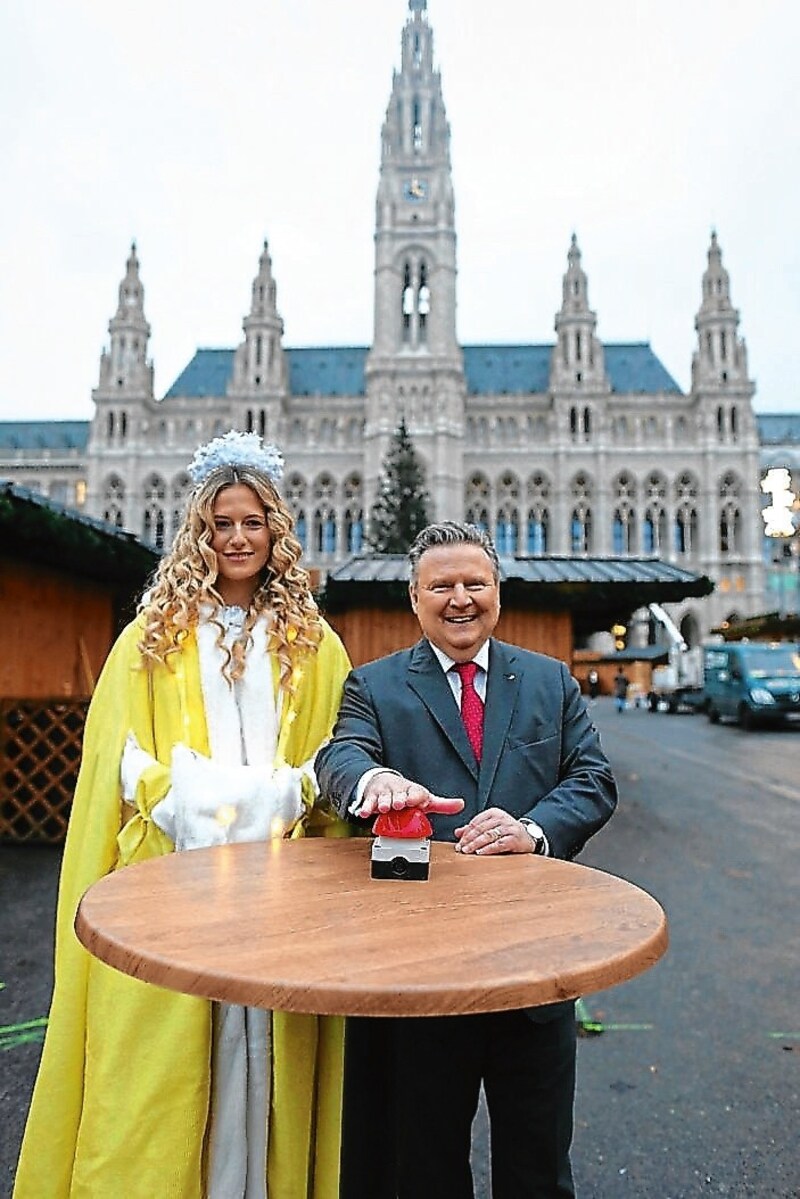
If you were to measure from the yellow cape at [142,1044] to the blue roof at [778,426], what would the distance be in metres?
65.3

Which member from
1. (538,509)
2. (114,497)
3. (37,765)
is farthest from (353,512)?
(37,765)

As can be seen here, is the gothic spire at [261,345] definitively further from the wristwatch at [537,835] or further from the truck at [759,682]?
the wristwatch at [537,835]

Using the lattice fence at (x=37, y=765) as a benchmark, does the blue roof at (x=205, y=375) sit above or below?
above

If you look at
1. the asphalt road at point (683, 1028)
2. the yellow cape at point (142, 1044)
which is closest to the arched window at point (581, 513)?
the asphalt road at point (683, 1028)

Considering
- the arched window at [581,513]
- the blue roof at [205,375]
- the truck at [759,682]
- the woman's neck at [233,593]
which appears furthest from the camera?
the blue roof at [205,375]

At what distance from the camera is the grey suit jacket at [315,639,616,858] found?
6.07ft

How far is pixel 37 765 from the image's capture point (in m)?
6.43

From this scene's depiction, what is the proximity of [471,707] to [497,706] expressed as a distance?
3.0 inches

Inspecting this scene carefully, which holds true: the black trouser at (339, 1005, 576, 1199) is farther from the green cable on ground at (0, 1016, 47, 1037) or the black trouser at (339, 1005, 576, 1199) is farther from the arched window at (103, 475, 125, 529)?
the arched window at (103, 475, 125, 529)

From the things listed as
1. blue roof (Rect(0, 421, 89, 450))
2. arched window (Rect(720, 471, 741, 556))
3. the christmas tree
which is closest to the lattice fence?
the christmas tree

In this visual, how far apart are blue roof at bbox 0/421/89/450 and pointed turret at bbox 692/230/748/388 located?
155 feet

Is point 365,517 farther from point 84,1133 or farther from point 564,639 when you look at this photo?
point 84,1133

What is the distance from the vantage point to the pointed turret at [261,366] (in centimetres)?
4881

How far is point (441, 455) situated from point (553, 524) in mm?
8228
